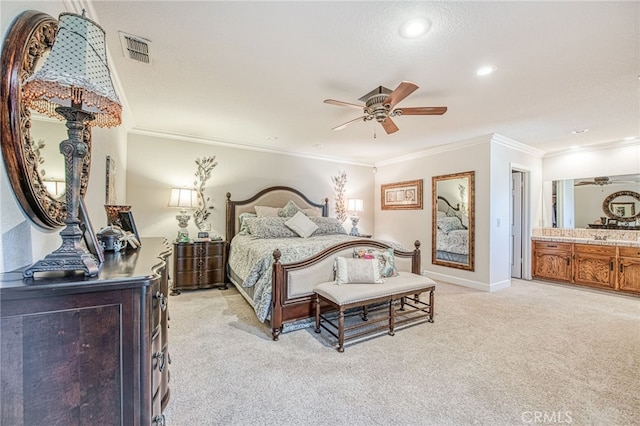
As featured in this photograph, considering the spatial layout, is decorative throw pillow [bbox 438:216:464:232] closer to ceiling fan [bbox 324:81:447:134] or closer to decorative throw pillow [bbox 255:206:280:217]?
ceiling fan [bbox 324:81:447:134]

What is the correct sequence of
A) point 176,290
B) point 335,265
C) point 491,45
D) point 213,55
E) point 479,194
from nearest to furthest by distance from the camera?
1. point 491,45
2. point 213,55
3. point 335,265
4. point 176,290
5. point 479,194

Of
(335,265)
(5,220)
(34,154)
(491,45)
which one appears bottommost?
(335,265)

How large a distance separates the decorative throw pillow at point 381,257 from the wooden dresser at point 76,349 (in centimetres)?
225

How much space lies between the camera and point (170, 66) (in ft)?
7.96

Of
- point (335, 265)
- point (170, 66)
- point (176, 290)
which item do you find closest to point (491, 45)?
point (335, 265)

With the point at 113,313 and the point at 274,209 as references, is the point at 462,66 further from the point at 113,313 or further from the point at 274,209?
the point at 274,209

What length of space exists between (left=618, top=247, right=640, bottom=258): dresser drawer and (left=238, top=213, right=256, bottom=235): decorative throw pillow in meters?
6.02

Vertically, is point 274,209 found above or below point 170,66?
below

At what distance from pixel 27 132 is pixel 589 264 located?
22.7ft

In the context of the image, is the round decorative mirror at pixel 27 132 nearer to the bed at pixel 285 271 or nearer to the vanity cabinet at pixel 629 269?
the bed at pixel 285 271

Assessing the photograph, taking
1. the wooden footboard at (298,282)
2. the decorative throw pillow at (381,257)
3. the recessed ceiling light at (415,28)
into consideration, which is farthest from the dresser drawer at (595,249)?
the recessed ceiling light at (415,28)

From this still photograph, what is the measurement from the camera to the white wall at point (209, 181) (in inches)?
168

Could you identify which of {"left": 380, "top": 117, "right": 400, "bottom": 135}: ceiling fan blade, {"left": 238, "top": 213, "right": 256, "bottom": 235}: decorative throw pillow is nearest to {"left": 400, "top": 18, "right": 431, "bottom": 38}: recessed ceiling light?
{"left": 380, "top": 117, "right": 400, "bottom": 135}: ceiling fan blade

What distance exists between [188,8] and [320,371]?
2722 mm
